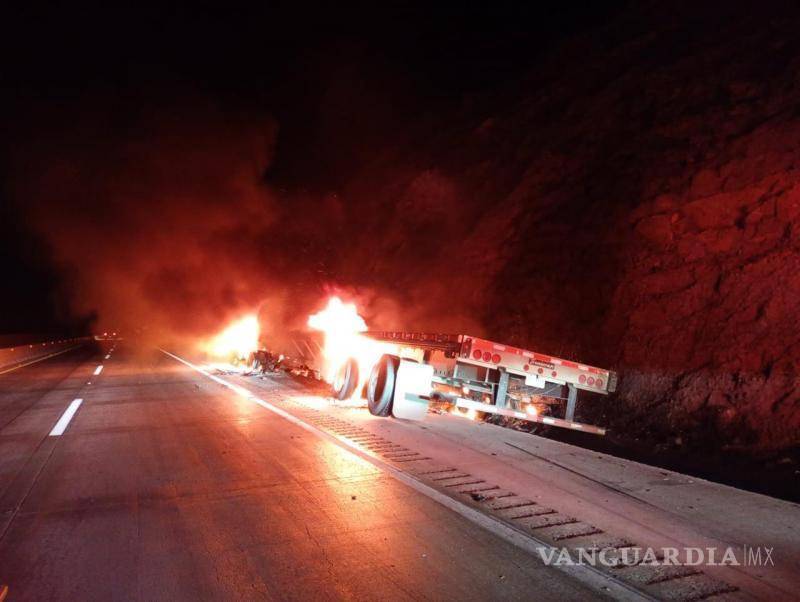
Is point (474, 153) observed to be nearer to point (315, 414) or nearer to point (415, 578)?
point (315, 414)

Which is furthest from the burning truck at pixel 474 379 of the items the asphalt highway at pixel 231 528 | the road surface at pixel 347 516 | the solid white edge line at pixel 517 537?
the solid white edge line at pixel 517 537

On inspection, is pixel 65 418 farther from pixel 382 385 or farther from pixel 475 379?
pixel 475 379

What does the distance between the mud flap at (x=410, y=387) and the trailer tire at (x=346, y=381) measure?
88.4 inches

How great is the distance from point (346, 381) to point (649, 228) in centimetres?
786

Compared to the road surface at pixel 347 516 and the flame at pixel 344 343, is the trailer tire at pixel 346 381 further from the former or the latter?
the road surface at pixel 347 516

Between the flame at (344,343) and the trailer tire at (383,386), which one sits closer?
the trailer tire at (383,386)

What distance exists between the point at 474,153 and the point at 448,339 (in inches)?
656

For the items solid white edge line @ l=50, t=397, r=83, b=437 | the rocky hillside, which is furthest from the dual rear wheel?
solid white edge line @ l=50, t=397, r=83, b=437

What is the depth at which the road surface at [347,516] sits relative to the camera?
11.8 ft

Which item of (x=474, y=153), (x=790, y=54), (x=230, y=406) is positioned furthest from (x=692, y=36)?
(x=230, y=406)

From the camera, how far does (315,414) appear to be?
9.89 meters

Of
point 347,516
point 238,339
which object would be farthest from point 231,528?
point 238,339

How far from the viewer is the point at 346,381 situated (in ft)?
37.1

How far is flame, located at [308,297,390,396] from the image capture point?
36.6 ft
